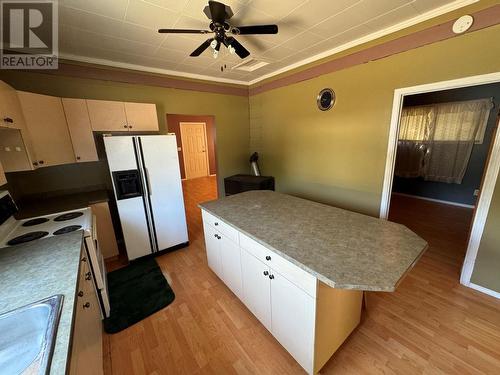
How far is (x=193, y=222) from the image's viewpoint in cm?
374

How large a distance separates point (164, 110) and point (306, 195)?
2701 mm

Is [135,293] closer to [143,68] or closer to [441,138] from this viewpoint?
[143,68]

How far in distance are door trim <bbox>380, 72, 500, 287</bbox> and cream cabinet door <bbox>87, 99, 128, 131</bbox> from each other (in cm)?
322

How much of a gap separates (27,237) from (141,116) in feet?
5.83

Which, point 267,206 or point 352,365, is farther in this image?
point 267,206

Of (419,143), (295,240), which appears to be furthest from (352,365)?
(419,143)

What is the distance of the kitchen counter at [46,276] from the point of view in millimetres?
751

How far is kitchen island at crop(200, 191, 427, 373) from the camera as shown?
3.35ft

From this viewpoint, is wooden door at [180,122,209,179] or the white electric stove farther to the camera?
wooden door at [180,122,209,179]

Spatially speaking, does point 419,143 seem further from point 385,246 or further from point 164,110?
point 164,110

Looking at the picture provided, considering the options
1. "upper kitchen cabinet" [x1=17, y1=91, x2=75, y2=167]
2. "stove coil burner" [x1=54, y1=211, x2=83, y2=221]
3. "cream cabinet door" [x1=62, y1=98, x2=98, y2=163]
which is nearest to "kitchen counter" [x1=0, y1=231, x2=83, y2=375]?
"stove coil burner" [x1=54, y1=211, x2=83, y2=221]

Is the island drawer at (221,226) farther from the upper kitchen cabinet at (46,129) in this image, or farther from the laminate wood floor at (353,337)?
the upper kitchen cabinet at (46,129)

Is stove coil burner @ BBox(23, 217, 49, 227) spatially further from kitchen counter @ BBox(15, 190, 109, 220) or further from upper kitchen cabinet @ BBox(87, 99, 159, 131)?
upper kitchen cabinet @ BBox(87, 99, 159, 131)

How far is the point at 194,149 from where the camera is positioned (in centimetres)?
697
